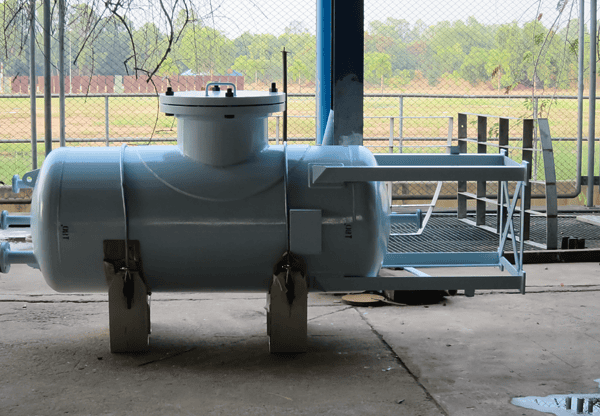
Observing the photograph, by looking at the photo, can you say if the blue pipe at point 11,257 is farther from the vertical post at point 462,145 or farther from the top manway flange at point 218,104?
the vertical post at point 462,145

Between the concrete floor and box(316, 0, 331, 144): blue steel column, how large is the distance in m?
1.48

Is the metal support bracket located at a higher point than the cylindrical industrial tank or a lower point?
lower

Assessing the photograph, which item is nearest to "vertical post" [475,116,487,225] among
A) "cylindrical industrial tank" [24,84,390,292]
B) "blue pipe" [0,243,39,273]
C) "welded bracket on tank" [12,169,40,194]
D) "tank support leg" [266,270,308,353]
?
"cylindrical industrial tank" [24,84,390,292]

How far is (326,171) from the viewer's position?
11.2 feet

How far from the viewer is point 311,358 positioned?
3.68 metres

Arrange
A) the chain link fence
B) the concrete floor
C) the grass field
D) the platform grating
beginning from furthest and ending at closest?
1. the grass field
2. the chain link fence
3. the platform grating
4. the concrete floor

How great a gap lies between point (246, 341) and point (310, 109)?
12.6 m

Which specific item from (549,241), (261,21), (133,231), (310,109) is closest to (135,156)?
(133,231)

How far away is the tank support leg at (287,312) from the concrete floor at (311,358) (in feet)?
0.25

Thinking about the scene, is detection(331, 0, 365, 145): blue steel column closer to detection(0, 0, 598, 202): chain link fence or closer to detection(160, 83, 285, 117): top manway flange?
detection(160, 83, 285, 117): top manway flange

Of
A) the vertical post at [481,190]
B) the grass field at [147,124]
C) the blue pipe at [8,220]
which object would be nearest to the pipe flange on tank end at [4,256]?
the blue pipe at [8,220]

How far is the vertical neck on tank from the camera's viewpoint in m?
3.63

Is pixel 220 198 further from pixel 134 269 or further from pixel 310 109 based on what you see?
pixel 310 109

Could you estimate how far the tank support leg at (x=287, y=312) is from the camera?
3.57 meters
